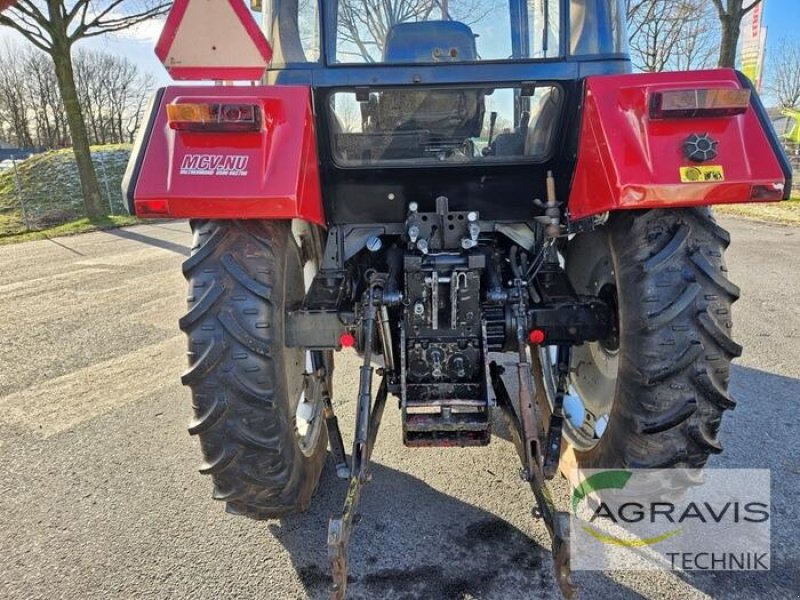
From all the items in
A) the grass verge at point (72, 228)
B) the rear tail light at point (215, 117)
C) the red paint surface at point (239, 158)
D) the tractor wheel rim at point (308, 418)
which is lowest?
the grass verge at point (72, 228)

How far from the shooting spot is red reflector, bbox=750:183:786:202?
193cm

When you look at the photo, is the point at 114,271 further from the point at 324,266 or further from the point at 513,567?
the point at 513,567

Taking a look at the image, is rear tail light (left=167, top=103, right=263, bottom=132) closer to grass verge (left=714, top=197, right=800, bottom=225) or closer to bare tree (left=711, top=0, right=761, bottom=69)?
grass verge (left=714, top=197, right=800, bottom=225)

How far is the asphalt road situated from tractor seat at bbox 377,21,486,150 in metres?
1.69

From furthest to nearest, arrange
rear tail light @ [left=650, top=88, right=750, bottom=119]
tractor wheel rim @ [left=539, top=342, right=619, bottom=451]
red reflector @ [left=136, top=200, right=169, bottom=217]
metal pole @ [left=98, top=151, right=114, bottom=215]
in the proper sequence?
1. metal pole @ [left=98, top=151, right=114, bottom=215]
2. tractor wheel rim @ [left=539, top=342, right=619, bottom=451]
3. red reflector @ [left=136, top=200, right=169, bottom=217]
4. rear tail light @ [left=650, top=88, right=750, bottom=119]

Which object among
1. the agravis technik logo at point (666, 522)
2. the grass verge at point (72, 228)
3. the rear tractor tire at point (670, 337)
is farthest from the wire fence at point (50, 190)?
the rear tractor tire at point (670, 337)

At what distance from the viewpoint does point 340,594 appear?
5.74 ft

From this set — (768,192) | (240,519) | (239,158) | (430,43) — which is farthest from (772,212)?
(239,158)

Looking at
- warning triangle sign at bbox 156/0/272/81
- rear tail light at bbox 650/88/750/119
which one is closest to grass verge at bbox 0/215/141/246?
warning triangle sign at bbox 156/0/272/81

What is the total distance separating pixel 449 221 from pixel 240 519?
164 centimetres

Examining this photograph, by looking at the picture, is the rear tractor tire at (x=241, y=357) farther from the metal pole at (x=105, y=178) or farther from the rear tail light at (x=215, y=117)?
the metal pole at (x=105, y=178)

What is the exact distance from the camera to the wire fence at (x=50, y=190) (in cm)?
1354

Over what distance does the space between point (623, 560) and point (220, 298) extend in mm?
1861

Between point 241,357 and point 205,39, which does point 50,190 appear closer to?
point 205,39
